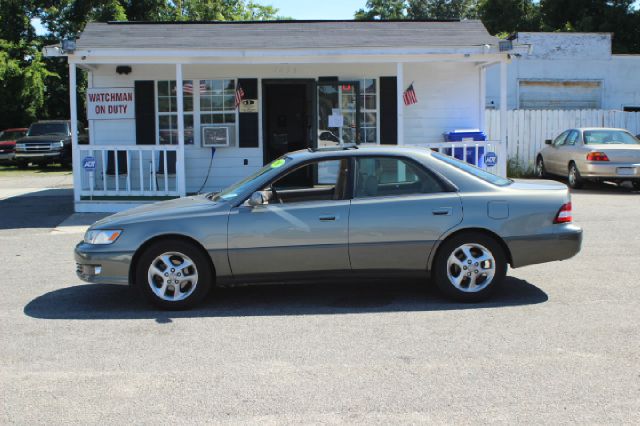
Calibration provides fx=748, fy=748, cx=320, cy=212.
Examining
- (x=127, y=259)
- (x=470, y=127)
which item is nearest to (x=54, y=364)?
(x=127, y=259)

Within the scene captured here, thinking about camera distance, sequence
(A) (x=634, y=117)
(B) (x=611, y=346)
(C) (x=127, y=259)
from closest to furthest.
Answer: (B) (x=611, y=346) < (C) (x=127, y=259) < (A) (x=634, y=117)

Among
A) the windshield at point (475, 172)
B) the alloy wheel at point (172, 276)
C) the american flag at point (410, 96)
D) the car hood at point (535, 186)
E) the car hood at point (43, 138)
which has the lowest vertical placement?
the alloy wheel at point (172, 276)

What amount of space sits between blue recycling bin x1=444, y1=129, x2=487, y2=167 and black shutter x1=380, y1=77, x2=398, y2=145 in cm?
114


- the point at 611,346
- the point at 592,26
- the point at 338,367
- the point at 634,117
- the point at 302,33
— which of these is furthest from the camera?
the point at 592,26

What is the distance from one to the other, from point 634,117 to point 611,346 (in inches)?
764

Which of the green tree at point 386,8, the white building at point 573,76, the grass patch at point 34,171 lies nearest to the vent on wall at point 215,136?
the grass patch at point 34,171

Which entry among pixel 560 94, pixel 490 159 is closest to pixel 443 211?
pixel 490 159

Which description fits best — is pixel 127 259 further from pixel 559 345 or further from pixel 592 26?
pixel 592 26

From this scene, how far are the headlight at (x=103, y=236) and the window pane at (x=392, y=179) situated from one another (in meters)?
2.26

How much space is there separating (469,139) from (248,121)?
4.61 metres

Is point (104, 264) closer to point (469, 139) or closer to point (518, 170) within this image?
point (469, 139)

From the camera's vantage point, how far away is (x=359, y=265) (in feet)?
22.5

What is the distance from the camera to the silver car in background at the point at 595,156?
16625 millimetres

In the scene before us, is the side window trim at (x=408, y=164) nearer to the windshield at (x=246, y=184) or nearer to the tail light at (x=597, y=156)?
the windshield at (x=246, y=184)
